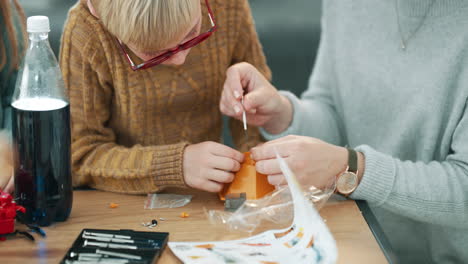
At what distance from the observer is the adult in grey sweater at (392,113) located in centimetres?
114

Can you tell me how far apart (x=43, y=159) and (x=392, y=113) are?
0.82 metres

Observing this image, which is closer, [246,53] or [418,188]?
[418,188]

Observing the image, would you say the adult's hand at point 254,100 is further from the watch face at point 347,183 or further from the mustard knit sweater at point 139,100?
the watch face at point 347,183

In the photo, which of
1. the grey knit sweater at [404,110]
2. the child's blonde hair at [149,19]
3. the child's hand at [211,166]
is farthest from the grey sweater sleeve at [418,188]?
the child's blonde hair at [149,19]

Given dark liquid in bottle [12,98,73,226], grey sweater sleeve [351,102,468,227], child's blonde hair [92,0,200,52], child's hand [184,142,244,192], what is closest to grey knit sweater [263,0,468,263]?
grey sweater sleeve [351,102,468,227]

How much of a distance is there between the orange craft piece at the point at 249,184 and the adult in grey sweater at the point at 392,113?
3cm

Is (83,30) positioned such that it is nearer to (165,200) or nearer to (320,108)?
(165,200)

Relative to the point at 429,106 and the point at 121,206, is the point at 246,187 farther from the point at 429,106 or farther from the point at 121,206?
the point at 429,106

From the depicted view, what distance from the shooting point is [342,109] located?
152 centimetres

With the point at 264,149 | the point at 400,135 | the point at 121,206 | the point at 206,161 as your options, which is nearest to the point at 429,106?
the point at 400,135

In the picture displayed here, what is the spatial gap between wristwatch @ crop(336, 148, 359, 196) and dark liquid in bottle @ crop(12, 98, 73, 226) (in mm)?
532

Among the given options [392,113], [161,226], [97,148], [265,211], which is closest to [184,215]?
[161,226]

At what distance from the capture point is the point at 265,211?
1.06 metres

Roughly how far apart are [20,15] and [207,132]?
1.80 ft
